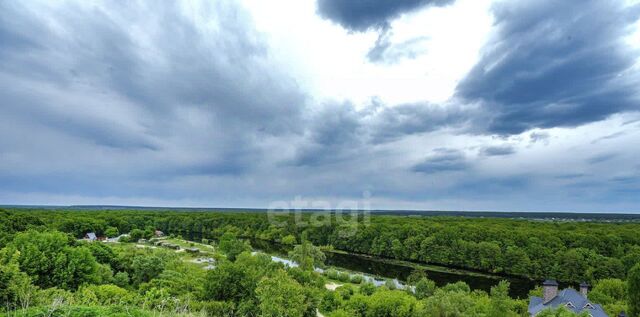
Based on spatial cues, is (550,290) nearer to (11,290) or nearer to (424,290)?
(424,290)

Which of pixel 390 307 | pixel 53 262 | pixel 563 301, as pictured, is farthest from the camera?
→ pixel 390 307

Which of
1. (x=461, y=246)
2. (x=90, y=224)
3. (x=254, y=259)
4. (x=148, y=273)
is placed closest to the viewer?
(x=148, y=273)

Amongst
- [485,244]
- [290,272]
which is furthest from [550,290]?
[485,244]

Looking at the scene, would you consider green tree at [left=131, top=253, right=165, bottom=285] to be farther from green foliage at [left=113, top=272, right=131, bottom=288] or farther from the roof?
the roof

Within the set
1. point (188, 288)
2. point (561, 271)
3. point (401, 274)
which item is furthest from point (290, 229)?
point (188, 288)

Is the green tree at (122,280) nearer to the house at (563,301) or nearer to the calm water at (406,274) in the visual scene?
the house at (563,301)

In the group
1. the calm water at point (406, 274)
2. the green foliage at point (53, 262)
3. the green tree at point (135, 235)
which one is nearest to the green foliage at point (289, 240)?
the calm water at point (406, 274)

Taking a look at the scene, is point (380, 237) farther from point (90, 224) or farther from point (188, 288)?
point (90, 224)
